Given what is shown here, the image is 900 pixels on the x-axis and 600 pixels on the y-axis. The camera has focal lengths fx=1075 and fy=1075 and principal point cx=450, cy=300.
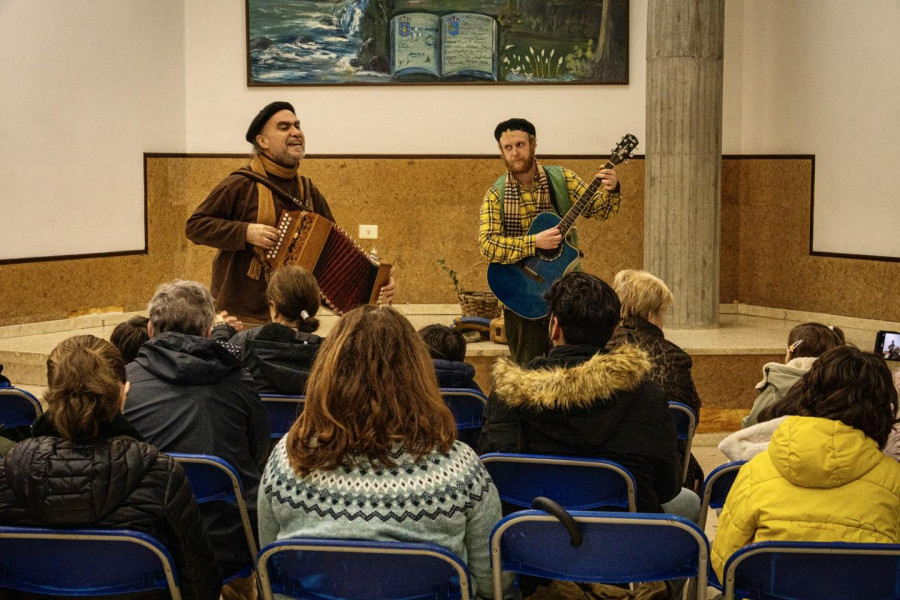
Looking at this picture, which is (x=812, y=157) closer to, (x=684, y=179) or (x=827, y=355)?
(x=684, y=179)

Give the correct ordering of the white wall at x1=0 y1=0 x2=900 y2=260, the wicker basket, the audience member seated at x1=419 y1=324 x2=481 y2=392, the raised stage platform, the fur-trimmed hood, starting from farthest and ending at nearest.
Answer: the white wall at x1=0 y1=0 x2=900 y2=260, the wicker basket, the raised stage platform, the audience member seated at x1=419 y1=324 x2=481 y2=392, the fur-trimmed hood

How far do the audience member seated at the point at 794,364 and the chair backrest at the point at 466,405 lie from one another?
0.94m

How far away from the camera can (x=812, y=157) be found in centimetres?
819

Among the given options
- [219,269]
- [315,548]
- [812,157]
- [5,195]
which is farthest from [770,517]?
[5,195]

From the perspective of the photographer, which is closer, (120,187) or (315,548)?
(315,548)

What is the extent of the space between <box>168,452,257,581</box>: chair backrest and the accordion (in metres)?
2.14

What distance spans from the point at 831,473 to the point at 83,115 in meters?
7.13

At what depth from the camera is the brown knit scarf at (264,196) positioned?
5.07 meters

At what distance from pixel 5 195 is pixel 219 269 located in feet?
11.4

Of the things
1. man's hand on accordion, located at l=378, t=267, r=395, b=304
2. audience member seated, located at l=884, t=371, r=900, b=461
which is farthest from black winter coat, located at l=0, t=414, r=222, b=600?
man's hand on accordion, located at l=378, t=267, r=395, b=304

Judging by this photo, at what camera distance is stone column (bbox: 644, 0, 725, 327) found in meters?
7.06

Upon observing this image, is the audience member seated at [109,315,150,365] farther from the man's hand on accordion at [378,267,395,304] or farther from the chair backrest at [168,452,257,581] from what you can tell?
the man's hand on accordion at [378,267,395,304]

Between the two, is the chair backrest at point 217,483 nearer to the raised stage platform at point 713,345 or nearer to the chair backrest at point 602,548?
the chair backrest at point 602,548

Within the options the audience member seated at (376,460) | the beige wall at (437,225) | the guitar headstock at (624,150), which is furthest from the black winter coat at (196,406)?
the beige wall at (437,225)
